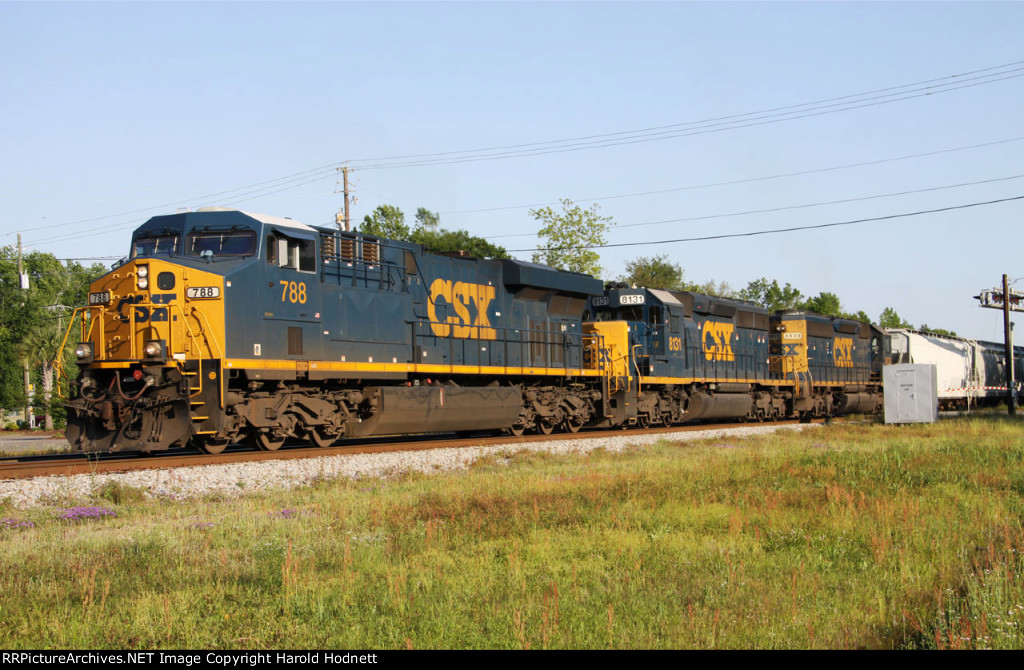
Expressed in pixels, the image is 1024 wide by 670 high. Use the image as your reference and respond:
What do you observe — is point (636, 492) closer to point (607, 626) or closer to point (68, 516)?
point (607, 626)

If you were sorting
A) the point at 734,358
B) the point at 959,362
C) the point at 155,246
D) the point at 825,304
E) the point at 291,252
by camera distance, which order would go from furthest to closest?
the point at 825,304
the point at 959,362
the point at 734,358
the point at 291,252
the point at 155,246

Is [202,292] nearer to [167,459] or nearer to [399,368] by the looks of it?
[167,459]

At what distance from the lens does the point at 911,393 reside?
2681 cm

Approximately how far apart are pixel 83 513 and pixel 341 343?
6741mm

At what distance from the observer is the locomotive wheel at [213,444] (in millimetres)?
14055

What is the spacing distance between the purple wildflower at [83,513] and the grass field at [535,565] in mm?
38

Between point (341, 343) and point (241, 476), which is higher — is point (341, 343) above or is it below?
above

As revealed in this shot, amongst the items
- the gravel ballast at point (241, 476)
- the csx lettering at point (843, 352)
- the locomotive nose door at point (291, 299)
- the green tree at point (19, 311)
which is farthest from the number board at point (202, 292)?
the green tree at point (19, 311)

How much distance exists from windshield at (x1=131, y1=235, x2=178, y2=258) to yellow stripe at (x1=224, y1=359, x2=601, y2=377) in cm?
238

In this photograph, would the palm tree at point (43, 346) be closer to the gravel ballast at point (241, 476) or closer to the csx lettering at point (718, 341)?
the csx lettering at point (718, 341)

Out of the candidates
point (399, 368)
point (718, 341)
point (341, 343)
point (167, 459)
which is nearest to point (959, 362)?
point (718, 341)

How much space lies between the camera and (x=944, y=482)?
37.4 ft

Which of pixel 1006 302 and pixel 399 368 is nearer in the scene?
pixel 399 368

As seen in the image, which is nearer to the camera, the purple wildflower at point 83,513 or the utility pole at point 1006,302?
the purple wildflower at point 83,513
